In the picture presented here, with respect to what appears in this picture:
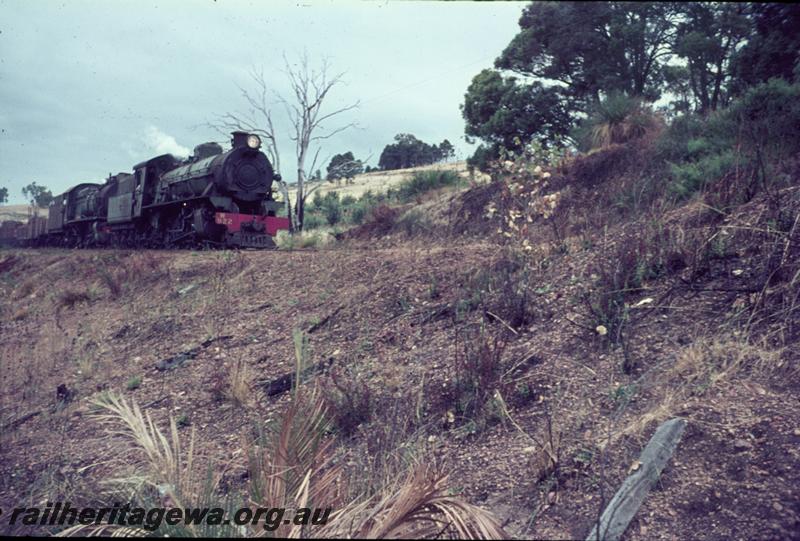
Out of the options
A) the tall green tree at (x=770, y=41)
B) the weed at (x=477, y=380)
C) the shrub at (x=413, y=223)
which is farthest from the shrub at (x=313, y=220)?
the weed at (x=477, y=380)

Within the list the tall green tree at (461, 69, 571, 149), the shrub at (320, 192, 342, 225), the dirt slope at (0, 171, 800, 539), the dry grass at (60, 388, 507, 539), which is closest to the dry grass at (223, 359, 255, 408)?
the dirt slope at (0, 171, 800, 539)

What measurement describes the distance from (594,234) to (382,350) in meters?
3.20

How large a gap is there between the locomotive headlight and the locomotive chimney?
115mm

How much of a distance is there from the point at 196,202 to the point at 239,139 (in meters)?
2.15

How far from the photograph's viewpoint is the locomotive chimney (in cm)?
1496

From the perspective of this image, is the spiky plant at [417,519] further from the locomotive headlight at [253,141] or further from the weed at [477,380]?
the locomotive headlight at [253,141]

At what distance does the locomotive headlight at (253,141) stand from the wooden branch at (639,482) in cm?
1406

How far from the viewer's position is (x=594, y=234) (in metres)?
6.77

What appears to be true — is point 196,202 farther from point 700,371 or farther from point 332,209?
point 700,371

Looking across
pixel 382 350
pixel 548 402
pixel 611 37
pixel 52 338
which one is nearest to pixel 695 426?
pixel 548 402

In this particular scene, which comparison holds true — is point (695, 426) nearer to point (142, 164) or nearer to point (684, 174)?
point (684, 174)

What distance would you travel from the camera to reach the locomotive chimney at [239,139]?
49.1 ft

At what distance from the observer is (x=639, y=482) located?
2.48m

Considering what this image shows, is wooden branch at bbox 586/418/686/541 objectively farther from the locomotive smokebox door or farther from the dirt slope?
the locomotive smokebox door
